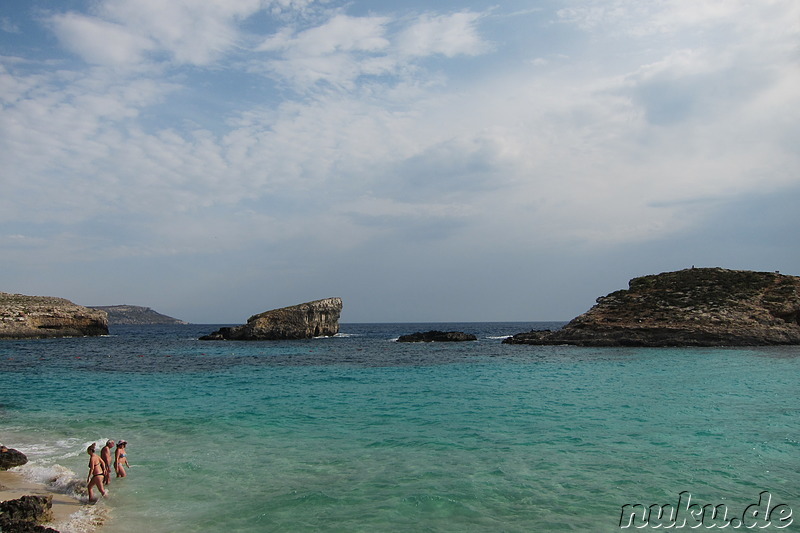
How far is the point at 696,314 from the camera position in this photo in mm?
58688

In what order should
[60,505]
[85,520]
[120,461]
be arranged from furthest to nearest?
[120,461] < [60,505] < [85,520]

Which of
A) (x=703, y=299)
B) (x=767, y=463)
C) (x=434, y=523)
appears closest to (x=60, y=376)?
(x=434, y=523)

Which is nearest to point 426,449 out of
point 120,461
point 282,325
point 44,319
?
point 120,461

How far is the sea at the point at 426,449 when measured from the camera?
35.0ft

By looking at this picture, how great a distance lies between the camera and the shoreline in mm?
10211

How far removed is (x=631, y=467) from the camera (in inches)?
529

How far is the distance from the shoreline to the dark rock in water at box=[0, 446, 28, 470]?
0.17 m

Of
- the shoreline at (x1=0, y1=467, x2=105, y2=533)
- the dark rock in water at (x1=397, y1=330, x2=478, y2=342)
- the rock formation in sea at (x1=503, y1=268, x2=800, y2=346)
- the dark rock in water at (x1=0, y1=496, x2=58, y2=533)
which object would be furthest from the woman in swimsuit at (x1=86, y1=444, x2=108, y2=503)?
the dark rock in water at (x1=397, y1=330, x2=478, y2=342)

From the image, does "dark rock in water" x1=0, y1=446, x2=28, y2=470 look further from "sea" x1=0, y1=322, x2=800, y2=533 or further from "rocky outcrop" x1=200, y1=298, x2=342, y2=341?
"rocky outcrop" x1=200, y1=298, x2=342, y2=341

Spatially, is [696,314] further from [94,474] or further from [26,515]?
[26,515]

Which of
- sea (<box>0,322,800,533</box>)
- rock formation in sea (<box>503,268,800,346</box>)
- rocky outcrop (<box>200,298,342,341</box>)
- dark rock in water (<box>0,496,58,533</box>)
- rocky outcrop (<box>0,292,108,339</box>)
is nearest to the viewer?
dark rock in water (<box>0,496,58,533</box>)

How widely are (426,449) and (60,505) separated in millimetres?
9500

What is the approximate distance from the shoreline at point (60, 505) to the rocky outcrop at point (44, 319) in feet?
277

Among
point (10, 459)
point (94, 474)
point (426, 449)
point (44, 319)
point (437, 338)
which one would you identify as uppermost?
point (44, 319)
